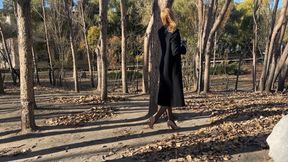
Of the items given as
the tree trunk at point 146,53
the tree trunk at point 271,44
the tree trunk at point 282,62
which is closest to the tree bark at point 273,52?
the tree trunk at point 271,44

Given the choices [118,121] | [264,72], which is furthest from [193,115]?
[264,72]

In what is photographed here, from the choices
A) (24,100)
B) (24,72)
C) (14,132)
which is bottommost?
(14,132)

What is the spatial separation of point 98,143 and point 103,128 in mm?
1139

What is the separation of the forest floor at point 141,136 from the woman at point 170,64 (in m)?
0.64

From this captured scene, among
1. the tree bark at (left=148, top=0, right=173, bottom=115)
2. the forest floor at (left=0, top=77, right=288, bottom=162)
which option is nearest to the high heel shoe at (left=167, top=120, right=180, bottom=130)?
the forest floor at (left=0, top=77, right=288, bottom=162)

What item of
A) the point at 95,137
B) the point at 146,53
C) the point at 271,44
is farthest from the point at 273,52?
the point at 95,137

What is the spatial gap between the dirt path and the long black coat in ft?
2.10

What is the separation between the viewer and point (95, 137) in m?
6.97

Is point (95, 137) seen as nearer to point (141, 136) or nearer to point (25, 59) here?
point (141, 136)

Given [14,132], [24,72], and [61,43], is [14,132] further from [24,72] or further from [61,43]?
[61,43]

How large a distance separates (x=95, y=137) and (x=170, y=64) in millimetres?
1936

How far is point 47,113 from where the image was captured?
31.6 feet

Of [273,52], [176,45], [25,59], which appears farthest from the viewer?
[273,52]

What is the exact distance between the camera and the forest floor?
561cm
